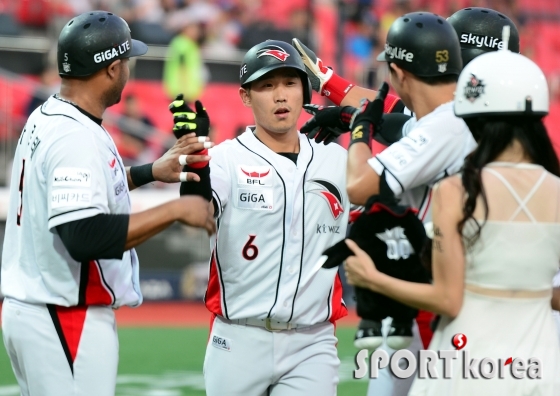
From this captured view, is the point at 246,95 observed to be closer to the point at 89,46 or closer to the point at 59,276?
the point at 89,46

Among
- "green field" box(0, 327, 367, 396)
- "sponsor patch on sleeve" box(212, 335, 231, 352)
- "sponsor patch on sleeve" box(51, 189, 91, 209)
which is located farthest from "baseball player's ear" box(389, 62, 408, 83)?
"green field" box(0, 327, 367, 396)

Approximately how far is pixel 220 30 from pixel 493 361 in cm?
1419

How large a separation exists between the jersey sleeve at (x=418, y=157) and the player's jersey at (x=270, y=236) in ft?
3.05

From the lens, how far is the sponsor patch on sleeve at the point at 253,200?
4.73 m

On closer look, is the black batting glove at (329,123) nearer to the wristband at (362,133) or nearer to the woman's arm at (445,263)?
the wristband at (362,133)

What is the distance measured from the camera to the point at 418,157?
390cm

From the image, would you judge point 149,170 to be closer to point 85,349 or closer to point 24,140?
point 24,140

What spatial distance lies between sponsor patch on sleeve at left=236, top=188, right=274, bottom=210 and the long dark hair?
56.8 inches

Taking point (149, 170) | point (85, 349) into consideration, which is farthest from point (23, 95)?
point (85, 349)

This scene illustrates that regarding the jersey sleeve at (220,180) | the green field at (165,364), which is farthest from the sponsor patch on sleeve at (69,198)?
the green field at (165,364)

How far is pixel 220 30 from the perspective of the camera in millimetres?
16984

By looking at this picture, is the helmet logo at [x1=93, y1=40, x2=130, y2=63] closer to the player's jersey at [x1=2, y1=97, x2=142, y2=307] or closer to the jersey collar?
the player's jersey at [x1=2, y1=97, x2=142, y2=307]

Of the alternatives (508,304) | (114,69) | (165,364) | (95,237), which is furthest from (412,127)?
(165,364)

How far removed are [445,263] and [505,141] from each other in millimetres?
532
